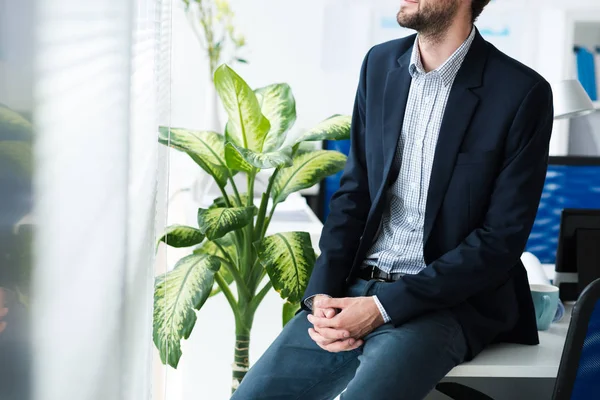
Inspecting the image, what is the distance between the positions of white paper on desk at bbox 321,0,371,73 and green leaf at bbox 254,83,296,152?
284 cm

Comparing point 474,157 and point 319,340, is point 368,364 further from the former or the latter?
point 474,157

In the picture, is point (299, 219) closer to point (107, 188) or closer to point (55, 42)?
point (107, 188)

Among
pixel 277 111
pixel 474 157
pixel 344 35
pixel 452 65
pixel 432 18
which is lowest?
pixel 474 157

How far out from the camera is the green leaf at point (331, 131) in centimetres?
183

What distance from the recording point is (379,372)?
4.72 feet

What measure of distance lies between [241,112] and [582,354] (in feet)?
3.19

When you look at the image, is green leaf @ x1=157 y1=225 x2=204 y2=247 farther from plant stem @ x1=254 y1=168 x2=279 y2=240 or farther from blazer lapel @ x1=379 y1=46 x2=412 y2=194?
blazer lapel @ x1=379 y1=46 x2=412 y2=194

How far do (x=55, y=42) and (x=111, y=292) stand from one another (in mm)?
237

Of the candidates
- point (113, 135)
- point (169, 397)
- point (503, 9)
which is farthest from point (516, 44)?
point (113, 135)

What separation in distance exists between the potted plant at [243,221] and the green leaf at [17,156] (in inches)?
54.3

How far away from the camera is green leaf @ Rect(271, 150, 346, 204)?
1.91 meters

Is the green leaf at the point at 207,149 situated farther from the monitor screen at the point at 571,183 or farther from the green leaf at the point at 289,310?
the monitor screen at the point at 571,183

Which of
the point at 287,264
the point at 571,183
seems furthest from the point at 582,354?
the point at 571,183

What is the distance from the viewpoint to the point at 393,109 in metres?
1.74
